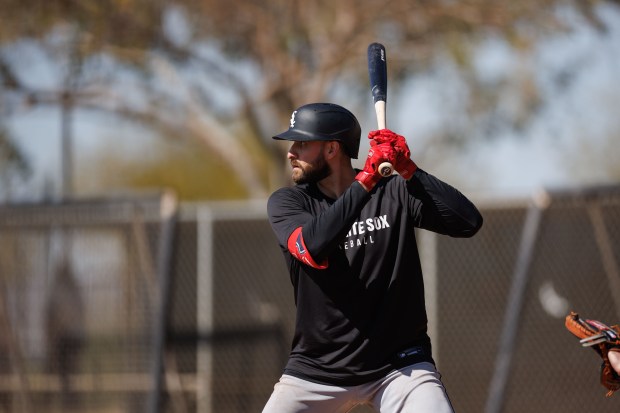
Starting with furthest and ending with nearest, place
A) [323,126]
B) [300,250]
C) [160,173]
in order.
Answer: [160,173] → [323,126] → [300,250]

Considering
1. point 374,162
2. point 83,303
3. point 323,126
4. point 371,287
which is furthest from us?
point 83,303

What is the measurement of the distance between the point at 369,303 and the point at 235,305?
6136 millimetres

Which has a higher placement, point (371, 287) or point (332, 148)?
point (332, 148)

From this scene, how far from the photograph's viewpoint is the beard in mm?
5297

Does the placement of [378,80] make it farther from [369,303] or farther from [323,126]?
[369,303]

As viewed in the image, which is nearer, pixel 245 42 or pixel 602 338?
pixel 602 338

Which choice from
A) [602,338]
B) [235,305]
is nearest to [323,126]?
[602,338]

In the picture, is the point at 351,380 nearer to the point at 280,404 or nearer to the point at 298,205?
the point at 280,404

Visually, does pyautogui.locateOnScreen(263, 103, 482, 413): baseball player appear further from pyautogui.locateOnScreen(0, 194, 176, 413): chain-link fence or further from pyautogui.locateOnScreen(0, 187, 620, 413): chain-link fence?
pyautogui.locateOnScreen(0, 194, 176, 413): chain-link fence

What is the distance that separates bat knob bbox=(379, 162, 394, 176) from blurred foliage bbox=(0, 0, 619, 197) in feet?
36.8

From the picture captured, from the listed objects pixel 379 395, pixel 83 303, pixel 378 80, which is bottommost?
pixel 379 395

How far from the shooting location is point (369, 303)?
509cm

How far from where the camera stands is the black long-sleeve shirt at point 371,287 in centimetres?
507

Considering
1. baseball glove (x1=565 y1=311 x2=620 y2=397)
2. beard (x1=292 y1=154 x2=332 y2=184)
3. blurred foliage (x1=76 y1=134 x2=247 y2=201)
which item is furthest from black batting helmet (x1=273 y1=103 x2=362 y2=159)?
blurred foliage (x1=76 y1=134 x2=247 y2=201)
